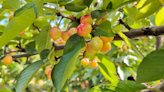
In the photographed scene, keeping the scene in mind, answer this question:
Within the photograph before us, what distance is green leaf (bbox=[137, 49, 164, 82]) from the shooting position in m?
0.34

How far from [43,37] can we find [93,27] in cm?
25

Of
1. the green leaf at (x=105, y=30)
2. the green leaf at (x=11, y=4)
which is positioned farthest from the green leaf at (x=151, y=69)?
the green leaf at (x=11, y=4)

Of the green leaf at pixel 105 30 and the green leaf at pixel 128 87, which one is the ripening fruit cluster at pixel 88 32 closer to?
the green leaf at pixel 105 30

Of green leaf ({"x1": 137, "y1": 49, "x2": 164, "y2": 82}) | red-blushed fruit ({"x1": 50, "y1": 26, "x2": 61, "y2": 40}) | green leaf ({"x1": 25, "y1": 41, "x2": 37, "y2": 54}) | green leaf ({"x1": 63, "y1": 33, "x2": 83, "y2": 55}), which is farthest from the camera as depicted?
green leaf ({"x1": 25, "y1": 41, "x2": 37, "y2": 54})

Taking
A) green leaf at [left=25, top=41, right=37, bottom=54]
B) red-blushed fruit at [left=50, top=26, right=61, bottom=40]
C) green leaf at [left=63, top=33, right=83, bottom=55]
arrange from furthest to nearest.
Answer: green leaf at [left=25, top=41, right=37, bottom=54] < red-blushed fruit at [left=50, top=26, right=61, bottom=40] < green leaf at [left=63, top=33, right=83, bottom=55]

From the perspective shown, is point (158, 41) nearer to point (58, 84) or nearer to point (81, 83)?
point (58, 84)

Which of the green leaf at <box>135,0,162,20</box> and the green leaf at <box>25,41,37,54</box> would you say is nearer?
the green leaf at <box>135,0,162,20</box>

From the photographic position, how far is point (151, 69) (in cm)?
34

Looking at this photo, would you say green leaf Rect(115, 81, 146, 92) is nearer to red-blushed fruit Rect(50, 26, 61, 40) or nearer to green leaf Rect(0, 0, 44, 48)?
red-blushed fruit Rect(50, 26, 61, 40)

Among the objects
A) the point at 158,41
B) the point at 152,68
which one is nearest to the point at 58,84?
the point at 152,68

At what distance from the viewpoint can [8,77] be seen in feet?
8.35

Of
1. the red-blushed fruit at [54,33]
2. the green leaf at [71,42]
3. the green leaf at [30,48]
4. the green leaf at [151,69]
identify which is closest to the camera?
the green leaf at [151,69]

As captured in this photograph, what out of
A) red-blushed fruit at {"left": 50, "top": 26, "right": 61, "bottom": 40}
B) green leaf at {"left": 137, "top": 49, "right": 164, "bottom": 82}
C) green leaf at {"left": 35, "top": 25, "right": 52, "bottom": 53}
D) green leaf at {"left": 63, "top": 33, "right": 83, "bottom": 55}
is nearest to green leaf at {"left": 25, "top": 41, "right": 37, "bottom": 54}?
green leaf at {"left": 35, "top": 25, "right": 52, "bottom": 53}

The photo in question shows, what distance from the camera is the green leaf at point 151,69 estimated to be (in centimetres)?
34
